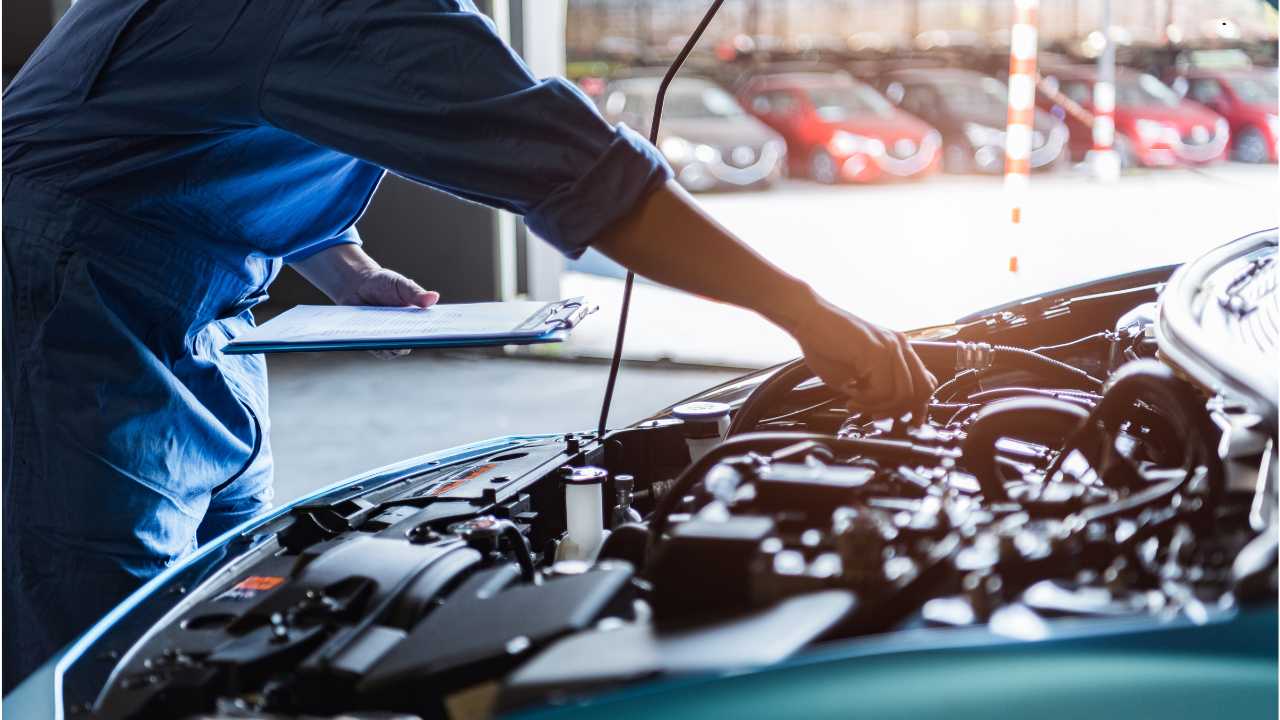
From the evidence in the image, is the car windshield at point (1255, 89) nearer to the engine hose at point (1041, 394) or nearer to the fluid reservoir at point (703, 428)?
the engine hose at point (1041, 394)

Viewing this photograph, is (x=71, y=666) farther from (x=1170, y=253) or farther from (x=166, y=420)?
(x=1170, y=253)

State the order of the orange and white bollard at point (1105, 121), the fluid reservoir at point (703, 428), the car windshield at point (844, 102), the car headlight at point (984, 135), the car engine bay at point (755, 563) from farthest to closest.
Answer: the car headlight at point (984, 135) < the car windshield at point (844, 102) < the orange and white bollard at point (1105, 121) < the fluid reservoir at point (703, 428) < the car engine bay at point (755, 563)

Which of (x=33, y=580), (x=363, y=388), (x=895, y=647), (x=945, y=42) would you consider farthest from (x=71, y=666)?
(x=945, y=42)

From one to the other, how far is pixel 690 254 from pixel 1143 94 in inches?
426

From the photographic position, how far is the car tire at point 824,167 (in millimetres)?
10453

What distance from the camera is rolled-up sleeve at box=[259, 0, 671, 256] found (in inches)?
42.2

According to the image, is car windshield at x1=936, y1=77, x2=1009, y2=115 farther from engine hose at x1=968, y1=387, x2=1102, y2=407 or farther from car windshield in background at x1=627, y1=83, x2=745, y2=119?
engine hose at x1=968, y1=387, x2=1102, y2=407

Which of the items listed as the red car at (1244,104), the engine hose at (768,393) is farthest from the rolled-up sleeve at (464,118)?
the red car at (1244,104)

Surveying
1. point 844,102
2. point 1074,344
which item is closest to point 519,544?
point 1074,344

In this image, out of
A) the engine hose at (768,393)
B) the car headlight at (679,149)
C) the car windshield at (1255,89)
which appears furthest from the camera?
the car windshield at (1255,89)

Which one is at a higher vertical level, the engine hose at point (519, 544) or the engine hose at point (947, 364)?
the engine hose at point (947, 364)

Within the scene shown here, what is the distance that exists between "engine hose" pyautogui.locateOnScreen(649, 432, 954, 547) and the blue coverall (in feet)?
0.88

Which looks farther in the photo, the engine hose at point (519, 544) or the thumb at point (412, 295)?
the thumb at point (412, 295)

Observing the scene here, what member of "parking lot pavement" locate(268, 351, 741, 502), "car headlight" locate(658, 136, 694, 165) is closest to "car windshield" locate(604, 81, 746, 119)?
"car headlight" locate(658, 136, 694, 165)
